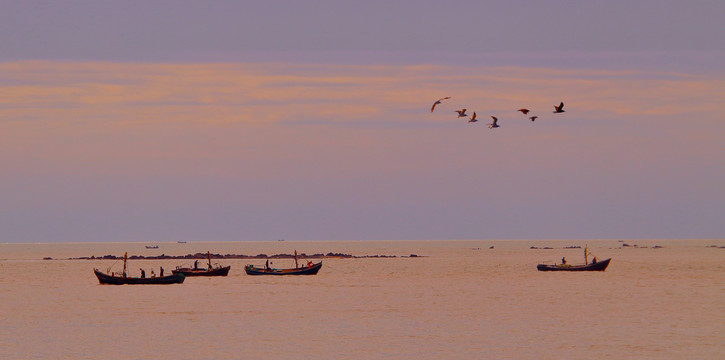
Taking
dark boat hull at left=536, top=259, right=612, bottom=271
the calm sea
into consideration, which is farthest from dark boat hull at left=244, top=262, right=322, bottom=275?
dark boat hull at left=536, top=259, right=612, bottom=271

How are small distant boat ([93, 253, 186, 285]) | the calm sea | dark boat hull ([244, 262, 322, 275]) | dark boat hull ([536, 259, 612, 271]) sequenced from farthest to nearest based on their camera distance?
dark boat hull ([536, 259, 612, 271]), dark boat hull ([244, 262, 322, 275]), small distant boat ([93, 253, 186, 285]), the calm sea

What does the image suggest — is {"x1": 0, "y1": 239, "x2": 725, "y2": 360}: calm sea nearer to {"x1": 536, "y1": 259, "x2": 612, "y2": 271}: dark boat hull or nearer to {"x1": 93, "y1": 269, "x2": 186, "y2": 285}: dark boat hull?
{"x1": 93, "y1": 269, "x2": 186, "y2": 285}: dark boat hull

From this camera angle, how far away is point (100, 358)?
1602 inches

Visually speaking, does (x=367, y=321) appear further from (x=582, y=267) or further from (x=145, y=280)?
(x=582, y=267)

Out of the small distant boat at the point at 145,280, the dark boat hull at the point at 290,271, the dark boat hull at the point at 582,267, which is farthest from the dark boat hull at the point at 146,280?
the dark boat hull at the point at 582,267

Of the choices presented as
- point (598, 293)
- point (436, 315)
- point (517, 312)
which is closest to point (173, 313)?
point (436, 315)

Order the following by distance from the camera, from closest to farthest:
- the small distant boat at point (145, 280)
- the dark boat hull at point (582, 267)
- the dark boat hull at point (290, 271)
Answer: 1. the small distant boat at point (145, 280)
2. the dark boat hull at point (290, 271)
3. the dark boat hull at point (582, 267)

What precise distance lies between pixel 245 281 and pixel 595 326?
2238 inches

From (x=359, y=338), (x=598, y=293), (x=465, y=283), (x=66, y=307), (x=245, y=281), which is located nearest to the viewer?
(x=359, y=338)

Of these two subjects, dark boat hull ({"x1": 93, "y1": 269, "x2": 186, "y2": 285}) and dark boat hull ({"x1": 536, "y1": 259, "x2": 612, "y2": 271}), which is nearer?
dark boat hull ({"x1": 93, "y1": 269, "x2": 186, "y2": 285})

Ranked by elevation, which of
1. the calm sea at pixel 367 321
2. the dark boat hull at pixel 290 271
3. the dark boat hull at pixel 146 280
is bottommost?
the calm sea at pixel 367 321

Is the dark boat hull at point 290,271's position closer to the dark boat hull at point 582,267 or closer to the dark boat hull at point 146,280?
the dark boat hull at point 146,280

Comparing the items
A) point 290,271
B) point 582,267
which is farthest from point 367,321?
point 582,267

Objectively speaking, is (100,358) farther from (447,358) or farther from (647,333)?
(647,333)
